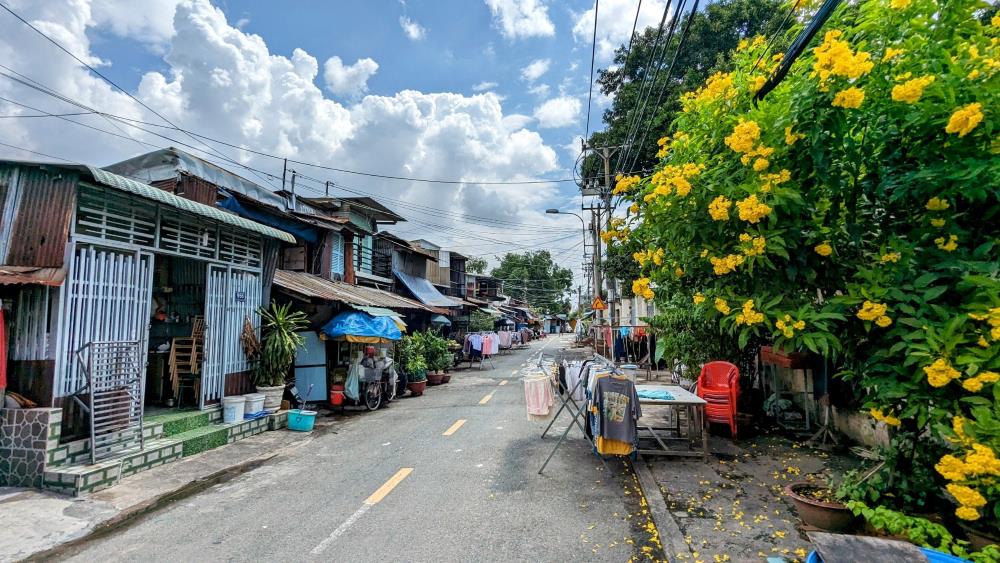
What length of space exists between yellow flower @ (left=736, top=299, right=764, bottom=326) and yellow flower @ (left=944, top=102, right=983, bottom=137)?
173 cm

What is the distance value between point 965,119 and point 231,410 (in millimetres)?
10594

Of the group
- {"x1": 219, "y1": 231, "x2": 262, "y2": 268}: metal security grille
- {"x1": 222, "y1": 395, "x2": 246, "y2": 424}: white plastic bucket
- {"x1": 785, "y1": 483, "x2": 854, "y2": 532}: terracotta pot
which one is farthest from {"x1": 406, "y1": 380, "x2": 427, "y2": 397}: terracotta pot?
{"x1": 785, "y1": 483, "x2": 854, "y2": 532}: terracotta pot

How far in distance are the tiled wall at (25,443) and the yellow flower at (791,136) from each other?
8.72 m

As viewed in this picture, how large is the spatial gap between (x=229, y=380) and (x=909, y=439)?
10.3 metres

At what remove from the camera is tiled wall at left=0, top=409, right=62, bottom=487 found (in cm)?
563

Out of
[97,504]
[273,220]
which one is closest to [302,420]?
[97,504]

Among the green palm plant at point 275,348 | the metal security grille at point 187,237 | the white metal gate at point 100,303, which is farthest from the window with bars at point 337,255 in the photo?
the white metal gate at point 100,303

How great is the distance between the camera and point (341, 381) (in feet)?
39.7

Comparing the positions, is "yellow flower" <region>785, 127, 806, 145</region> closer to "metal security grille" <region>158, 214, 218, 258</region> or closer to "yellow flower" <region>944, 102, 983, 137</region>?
"yellow flower" <region>944, 102, 983, 137</region>

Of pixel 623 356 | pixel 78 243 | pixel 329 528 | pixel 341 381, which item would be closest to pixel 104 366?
pixel 78 243

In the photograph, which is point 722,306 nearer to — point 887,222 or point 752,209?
point 752,209

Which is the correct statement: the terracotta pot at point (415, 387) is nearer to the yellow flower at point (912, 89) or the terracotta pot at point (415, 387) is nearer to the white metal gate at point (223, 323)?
the white metal gate at point (223, 323)

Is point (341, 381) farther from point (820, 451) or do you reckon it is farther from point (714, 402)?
point (820, 451)

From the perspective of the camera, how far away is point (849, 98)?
3309mm
